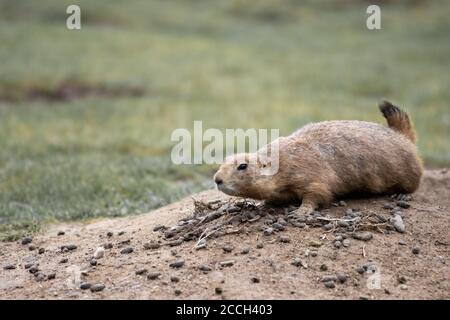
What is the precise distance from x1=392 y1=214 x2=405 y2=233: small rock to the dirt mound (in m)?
0.01

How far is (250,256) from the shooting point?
19.5 feet

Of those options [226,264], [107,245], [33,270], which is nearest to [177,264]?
[226,264]

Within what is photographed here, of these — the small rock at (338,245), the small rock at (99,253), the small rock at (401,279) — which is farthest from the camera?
the small rock at (99,253)

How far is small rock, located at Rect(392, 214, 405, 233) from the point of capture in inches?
258

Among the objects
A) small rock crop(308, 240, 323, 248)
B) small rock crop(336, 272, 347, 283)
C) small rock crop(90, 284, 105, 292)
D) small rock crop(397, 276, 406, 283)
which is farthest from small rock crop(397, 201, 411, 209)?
small rock crop(90, 284, 105, 292)

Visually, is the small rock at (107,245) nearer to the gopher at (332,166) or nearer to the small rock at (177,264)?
the small rock at (177,264)

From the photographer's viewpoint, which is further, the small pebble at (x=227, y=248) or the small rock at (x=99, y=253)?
the small rock at (x=99, y=253)

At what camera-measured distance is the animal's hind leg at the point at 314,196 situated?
6.80m

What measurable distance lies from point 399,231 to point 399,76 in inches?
673

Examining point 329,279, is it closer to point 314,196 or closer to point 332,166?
point 314,196

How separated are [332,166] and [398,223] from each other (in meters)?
1.04

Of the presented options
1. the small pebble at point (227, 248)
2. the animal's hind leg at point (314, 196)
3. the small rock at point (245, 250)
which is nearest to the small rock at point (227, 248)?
the small pebble at point (227, 248)

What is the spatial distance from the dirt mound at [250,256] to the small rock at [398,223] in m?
0.01
